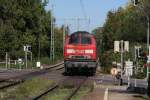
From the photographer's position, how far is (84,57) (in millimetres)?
45750

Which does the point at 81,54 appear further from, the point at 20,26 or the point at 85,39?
the point at 20,26

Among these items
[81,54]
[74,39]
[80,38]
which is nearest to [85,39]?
[80,38]

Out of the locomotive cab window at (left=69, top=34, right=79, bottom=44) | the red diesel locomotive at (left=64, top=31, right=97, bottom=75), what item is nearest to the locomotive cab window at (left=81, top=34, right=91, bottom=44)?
the red diesel locomotive at (left=64, top=31, right=97, bottom=75)

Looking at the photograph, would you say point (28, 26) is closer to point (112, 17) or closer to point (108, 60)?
point (112, 17)

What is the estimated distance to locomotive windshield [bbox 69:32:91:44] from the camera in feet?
153

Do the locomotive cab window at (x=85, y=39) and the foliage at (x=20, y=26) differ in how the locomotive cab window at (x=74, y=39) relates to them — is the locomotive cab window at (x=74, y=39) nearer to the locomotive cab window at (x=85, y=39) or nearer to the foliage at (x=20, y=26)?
the locomotive cab window at (x=85, y=39)

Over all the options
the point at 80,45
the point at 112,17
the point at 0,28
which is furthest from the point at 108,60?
the point at 112,17

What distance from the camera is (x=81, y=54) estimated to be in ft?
150

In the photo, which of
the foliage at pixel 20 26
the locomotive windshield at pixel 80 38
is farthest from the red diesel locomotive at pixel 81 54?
the foliage at pixel 20 26

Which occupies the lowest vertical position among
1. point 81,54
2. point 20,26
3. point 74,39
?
point 81,54

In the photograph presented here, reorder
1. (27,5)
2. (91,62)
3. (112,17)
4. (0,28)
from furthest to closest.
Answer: (112,17)
(27,5)
(0,28)
(91,62)

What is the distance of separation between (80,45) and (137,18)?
46637 millimetres

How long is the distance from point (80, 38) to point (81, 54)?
67.9 inches

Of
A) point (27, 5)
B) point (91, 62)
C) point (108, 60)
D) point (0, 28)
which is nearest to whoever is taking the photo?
point (91, 62)
